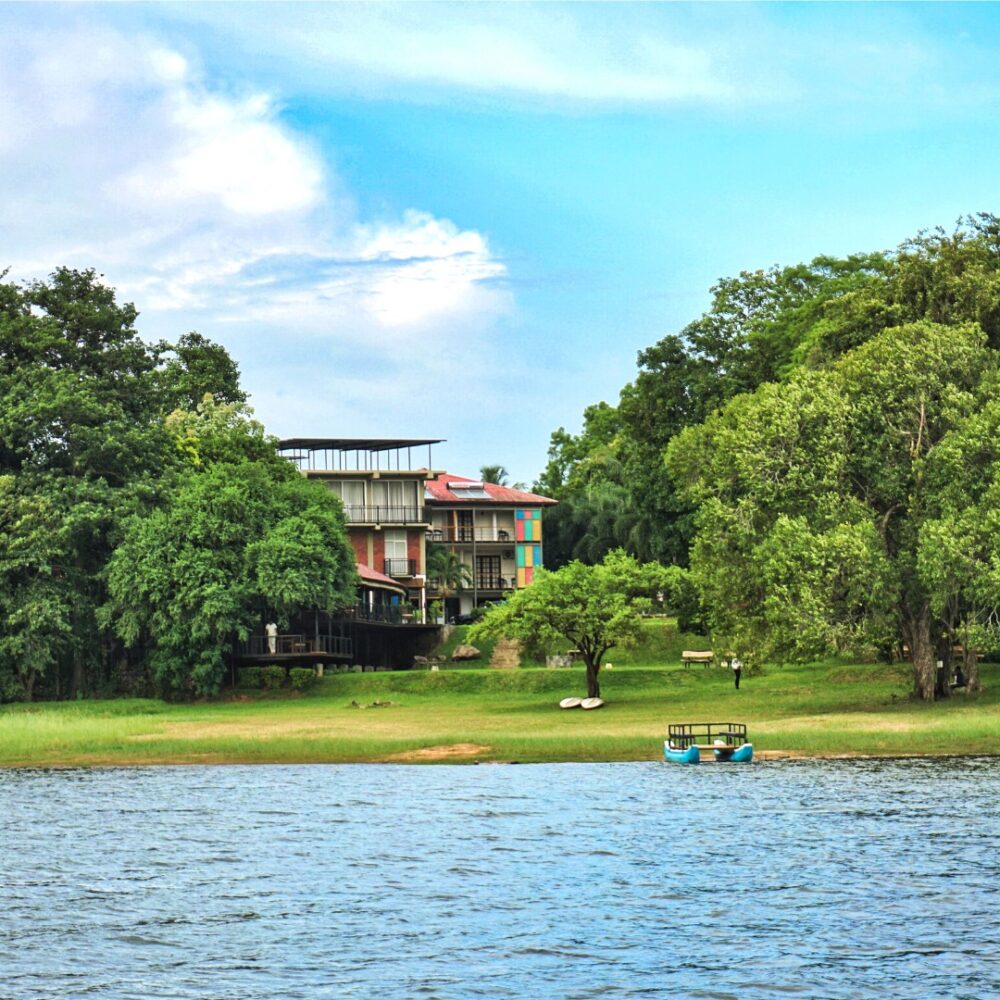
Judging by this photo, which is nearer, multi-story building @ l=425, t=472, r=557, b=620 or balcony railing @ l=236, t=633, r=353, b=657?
balcony railing @ l=236, t=633, r=353, b=657

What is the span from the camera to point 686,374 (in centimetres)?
10506

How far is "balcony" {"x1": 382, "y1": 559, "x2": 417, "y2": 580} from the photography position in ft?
391

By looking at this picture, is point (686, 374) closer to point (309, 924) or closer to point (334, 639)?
point (334, 639)

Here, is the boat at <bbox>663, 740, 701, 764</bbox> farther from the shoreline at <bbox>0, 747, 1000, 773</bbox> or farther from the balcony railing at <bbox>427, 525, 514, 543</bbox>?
the balcony railing at <bbox>427, 525, 514, 543</bbox>

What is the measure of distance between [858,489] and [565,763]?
21.3 m

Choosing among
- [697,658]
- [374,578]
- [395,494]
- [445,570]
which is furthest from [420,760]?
[445,570]

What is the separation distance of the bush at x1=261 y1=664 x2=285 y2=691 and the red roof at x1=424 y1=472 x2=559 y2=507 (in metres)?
40.9

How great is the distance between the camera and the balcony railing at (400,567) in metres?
119

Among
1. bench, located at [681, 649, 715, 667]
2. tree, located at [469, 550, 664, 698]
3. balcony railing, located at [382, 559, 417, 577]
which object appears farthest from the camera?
balcony railing, located at [382, 559, 417, 577]

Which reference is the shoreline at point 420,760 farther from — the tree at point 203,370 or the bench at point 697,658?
the tree at point 203,370

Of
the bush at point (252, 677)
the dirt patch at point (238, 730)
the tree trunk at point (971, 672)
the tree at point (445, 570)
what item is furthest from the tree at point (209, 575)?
the tree at point (445, 570)

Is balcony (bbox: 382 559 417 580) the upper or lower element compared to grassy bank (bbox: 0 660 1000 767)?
upper

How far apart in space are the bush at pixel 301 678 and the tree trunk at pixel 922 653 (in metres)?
31.6

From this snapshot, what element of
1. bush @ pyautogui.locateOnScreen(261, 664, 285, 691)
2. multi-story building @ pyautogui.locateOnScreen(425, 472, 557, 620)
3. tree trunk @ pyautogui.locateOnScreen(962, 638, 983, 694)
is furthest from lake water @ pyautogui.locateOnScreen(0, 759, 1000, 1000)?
multi-story building @ pyautogui.locateOnScreen(425, 472, 557, 620)
